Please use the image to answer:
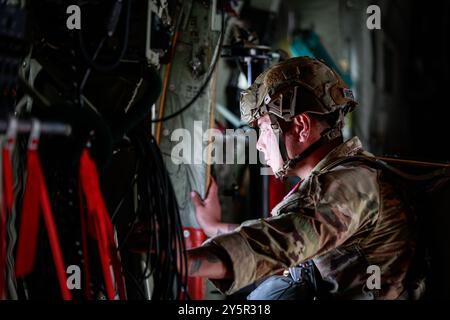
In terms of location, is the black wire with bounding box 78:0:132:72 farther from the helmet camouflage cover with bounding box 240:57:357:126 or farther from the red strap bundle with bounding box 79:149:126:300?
the helmet camouflage cover with bounding box 240:57:357:126

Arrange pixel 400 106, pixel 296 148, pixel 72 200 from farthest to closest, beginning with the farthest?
pixel 400 106 → pixel 296 148 → pixel 72 200

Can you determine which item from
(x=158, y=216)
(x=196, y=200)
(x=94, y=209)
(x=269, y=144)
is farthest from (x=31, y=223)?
(x=196, y=200)

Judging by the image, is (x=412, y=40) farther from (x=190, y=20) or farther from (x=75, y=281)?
(x=75, y=281)

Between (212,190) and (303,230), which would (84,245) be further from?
(212,190)

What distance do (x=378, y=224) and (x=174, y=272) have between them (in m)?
0.97

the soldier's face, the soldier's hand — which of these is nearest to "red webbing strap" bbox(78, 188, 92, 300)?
the soldier's face

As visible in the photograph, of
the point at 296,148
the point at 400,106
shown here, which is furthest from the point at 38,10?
the point at 400,106

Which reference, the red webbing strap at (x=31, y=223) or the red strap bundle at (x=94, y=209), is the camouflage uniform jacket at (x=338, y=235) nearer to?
the red strap bundle at (x=94, y=209)

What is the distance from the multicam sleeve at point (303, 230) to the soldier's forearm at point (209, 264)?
1.4 inches

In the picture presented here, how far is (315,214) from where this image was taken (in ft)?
7.48

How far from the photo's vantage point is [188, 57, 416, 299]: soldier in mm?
2174

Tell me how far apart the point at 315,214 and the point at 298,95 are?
74 cm

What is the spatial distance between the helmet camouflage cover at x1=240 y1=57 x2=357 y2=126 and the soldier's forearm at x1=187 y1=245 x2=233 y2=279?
0.91m

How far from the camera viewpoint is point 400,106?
49.6 feet
